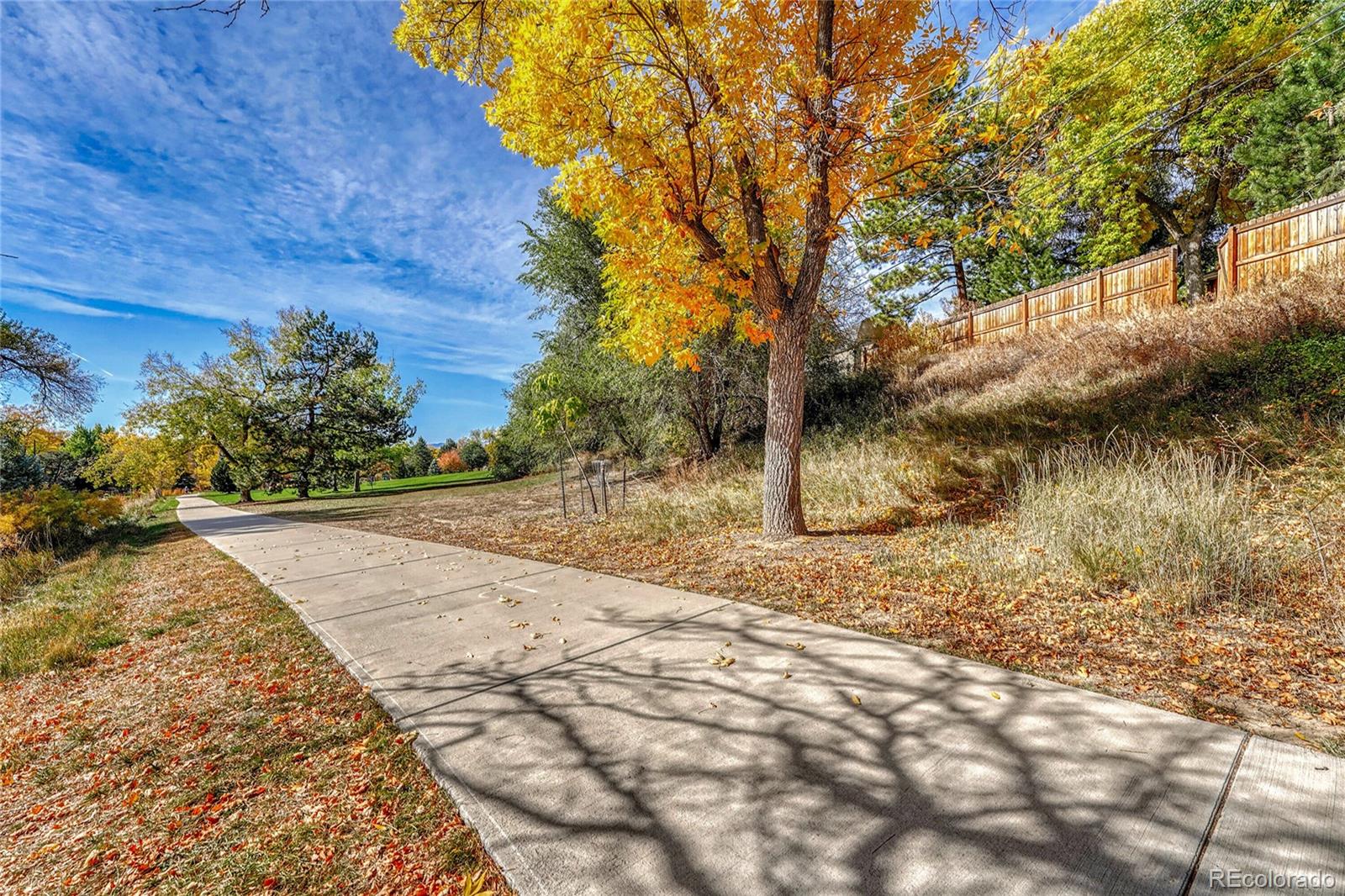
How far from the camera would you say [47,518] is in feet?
37.1

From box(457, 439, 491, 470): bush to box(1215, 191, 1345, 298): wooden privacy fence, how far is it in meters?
44.1

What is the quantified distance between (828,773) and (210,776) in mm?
2712

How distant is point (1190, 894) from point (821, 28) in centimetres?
696

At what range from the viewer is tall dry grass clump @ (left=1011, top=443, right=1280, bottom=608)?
140 inches

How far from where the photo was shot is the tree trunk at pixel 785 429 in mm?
6352

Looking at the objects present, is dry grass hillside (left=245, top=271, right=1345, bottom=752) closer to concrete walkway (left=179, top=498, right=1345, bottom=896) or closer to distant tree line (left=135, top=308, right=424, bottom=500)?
concrete walkway (left=179, top=498, right=1345, bottom=896)

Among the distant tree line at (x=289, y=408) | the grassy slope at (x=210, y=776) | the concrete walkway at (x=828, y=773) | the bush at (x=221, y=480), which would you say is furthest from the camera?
the bush at (x=221, y=480)

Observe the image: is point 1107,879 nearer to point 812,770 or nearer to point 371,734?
point 812,770

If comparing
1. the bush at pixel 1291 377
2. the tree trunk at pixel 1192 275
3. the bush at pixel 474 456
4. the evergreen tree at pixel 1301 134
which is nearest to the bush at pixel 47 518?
the bush at pixel 1291 377

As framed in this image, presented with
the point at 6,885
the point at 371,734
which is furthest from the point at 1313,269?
the point at 6,885

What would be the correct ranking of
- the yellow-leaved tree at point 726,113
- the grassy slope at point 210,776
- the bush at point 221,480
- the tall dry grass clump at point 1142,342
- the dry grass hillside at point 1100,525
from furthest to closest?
the bush at point 221,480
the tall dry grass clump at point 1142,342
the yellow-leaved tree at point 726,113
the dry grass hillside at point 1100,525
the grassy slope at point 210,776

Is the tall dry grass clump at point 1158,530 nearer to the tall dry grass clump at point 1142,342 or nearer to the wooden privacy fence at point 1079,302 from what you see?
the tall dry grass clump at point 1142,342

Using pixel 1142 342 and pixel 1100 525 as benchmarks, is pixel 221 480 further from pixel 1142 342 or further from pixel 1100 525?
pixel 1142 342

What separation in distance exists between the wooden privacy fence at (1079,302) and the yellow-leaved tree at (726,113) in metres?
8.92
